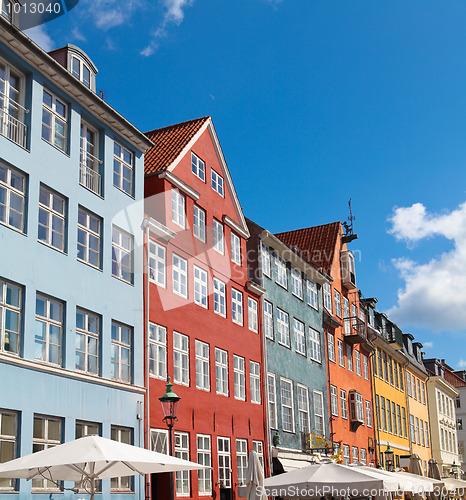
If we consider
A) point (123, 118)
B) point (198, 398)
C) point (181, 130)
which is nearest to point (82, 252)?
point (123, 118)

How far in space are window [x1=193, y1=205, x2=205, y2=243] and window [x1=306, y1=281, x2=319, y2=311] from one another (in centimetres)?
1134

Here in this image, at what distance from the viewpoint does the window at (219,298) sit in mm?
27906

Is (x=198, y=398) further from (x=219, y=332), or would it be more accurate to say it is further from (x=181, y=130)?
(x=181, y=130)

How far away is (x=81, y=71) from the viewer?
22047mm

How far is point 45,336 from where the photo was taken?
18.3 meters

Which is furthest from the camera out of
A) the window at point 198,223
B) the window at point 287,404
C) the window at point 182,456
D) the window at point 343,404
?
the window at point 343,404

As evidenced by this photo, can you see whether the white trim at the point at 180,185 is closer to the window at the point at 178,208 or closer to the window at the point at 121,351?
the window at the point at 178,208

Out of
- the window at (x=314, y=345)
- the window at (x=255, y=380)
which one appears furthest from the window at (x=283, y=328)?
the window at (x=255, y=380)

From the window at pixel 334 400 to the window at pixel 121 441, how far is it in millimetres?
18872

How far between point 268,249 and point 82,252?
1434 cm

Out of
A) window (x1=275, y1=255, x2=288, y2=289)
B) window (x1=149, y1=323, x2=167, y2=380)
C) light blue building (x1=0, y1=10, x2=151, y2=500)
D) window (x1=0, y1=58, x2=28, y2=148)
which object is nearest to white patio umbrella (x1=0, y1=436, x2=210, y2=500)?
light blue building (x1=0, y1=10, x2=151, y2=500)

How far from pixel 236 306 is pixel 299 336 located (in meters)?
7.04

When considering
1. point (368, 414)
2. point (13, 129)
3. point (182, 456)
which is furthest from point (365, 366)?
point (13, 129)

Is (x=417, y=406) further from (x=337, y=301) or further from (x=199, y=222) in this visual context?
(x=199, y=222)
